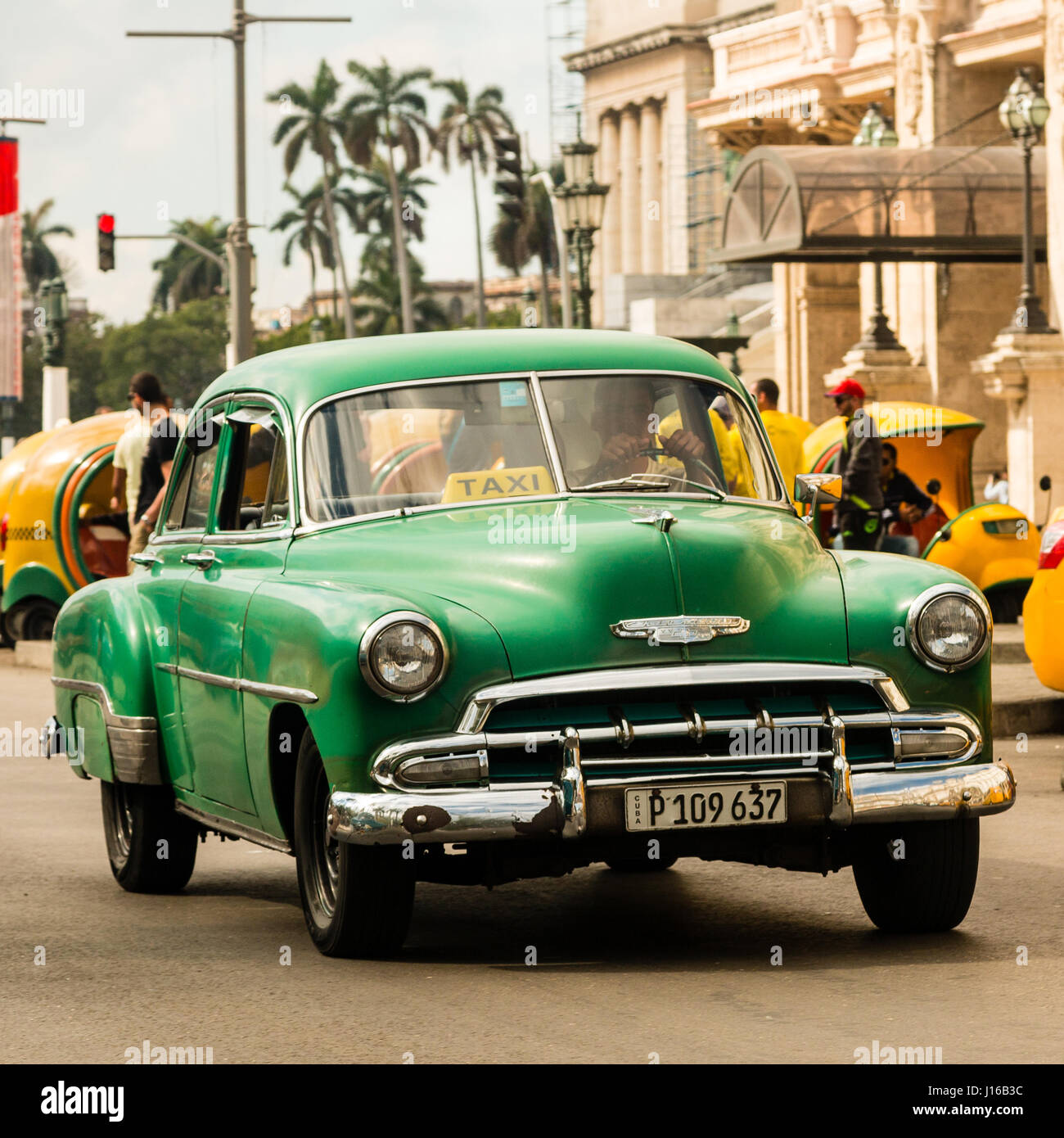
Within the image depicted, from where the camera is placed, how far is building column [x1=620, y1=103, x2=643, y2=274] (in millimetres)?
113000

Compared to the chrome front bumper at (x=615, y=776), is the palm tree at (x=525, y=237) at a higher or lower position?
higher

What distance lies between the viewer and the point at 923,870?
689cm

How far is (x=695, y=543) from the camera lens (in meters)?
6.53

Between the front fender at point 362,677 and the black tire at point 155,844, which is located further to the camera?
the black tire at point 155,844

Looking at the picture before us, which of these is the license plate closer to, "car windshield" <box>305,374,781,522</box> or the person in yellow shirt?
"car windshield" <box>305,374,781,522</box>

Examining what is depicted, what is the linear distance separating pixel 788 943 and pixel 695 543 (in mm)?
1249

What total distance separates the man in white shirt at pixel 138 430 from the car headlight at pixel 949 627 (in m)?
9.81

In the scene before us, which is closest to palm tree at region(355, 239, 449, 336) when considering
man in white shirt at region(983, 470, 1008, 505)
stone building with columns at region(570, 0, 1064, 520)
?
stone building with columns at region(570, 0, 1064, 520)

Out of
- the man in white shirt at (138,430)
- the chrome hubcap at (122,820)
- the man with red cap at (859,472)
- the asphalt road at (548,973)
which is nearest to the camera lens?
the asphalt road at (548,973)

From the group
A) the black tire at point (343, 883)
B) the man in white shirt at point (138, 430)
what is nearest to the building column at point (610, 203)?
the man in white shirt at point (138, 430)

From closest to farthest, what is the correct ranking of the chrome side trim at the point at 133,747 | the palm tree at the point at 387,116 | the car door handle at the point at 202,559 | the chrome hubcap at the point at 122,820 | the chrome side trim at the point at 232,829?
the chrome side trim at the point at 232,829 < the car door handle at the point at 202,559 < the chrome side trim at the point at 133,747 < the chrome hubcap at the point at 122,820 < the palm tree at the point at 387,116

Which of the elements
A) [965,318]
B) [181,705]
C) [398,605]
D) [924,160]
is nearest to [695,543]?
[398,605]

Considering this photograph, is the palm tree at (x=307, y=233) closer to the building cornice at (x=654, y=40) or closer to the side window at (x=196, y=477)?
the building cornice at (x=654, y=40)

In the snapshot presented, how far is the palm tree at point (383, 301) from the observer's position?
103875 mm
